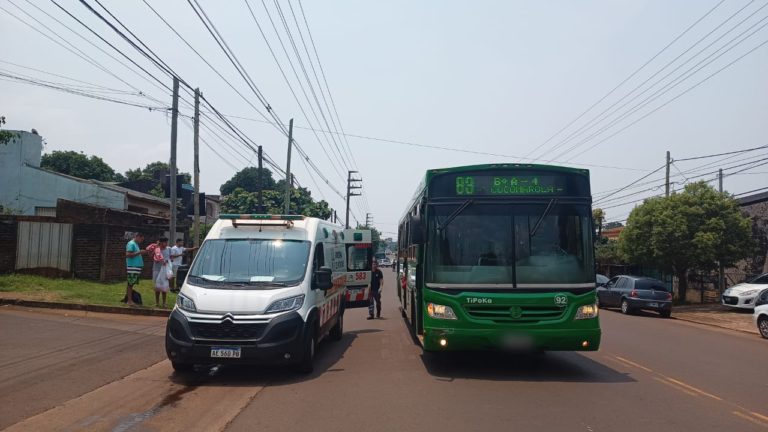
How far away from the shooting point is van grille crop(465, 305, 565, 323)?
8.58 meters

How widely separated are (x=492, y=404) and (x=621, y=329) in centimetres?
1087

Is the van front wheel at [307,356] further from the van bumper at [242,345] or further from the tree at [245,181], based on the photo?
the tree at [245,181]

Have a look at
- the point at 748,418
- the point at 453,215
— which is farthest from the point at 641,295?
the point at 748,418

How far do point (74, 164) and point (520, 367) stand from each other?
62.6 metres

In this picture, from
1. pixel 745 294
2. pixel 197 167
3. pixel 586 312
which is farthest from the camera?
pixel 745 294

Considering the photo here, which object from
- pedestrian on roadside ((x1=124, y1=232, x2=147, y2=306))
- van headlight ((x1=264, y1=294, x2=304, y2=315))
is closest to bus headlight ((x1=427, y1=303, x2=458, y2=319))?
van headlight ((x1=264, y1=294, x2=304, y2=315))

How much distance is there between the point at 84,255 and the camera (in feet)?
61.1

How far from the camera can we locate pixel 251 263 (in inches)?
361

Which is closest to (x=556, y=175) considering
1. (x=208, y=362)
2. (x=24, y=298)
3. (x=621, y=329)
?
(x=208, y=362)

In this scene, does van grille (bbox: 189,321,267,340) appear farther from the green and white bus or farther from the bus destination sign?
the bus destination sign

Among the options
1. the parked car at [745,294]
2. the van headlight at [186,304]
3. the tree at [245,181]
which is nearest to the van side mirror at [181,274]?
the van headlight at [186,304]

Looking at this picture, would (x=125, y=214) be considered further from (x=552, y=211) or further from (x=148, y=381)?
(x=552, y=211)

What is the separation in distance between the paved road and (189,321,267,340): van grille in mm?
658

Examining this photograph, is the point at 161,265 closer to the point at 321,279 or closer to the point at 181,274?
the point at 181,274
